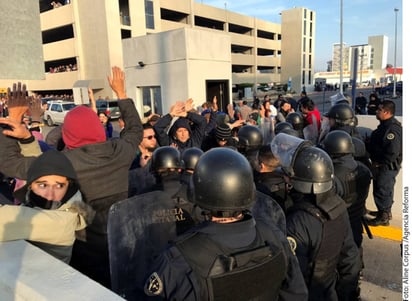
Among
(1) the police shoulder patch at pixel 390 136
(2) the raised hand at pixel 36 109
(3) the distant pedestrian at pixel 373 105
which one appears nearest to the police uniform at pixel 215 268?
(2) the raised hand at pixel 36 109

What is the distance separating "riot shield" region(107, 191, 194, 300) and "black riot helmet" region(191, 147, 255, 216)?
0.38 m

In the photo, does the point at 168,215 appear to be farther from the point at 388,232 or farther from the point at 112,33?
the point at 112,33

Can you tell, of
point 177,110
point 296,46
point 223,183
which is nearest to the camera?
point 223,183

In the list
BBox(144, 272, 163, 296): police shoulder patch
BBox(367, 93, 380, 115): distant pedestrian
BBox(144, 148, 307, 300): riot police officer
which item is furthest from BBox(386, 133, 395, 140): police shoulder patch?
BBox(367, 93, 380, 115): distant pedestrian

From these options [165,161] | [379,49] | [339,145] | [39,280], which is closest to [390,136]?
[339,145]

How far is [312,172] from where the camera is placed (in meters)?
2.41

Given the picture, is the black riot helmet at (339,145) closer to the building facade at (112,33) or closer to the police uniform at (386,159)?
the police uniform at (386,159)

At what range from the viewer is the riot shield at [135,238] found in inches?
71.1

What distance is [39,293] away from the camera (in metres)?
1.20

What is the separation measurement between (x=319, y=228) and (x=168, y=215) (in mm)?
1071

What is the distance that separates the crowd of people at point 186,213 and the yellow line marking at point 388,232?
1.95 meters

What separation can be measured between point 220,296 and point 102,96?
36.1 meters

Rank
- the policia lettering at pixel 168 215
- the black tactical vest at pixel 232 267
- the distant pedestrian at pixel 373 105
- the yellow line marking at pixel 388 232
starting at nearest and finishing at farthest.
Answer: the black tactical vest at pixel 232 267 < the policia lettering at pixel 168 215 < the yellow line marking at pixel 388 232 < the distant pedestrian at pixel 373 105

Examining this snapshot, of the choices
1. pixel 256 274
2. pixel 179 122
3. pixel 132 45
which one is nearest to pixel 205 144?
pixel 179 122
